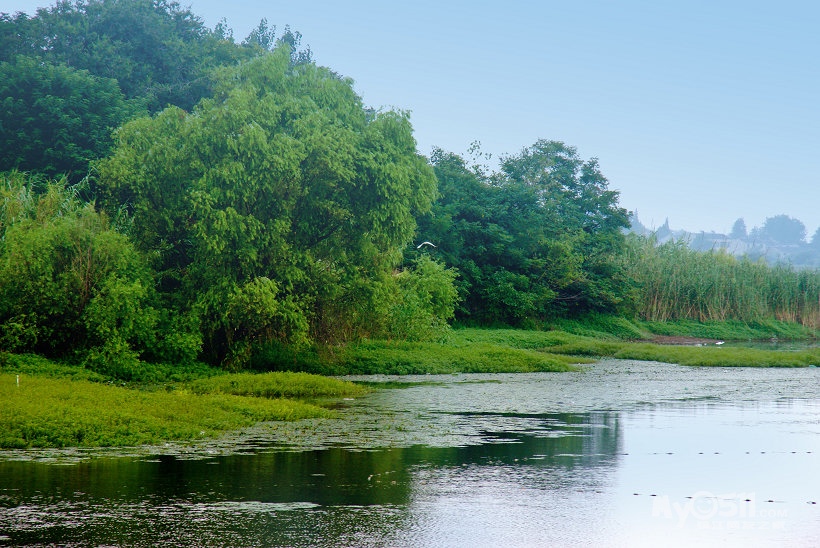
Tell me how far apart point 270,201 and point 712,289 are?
35719 mm

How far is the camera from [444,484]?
980 cm

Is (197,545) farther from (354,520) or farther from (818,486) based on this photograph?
(818,486)

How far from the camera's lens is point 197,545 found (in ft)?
23.9

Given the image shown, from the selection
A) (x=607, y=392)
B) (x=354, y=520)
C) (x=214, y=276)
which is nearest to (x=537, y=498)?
(x=354, y=520)

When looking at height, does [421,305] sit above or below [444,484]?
above

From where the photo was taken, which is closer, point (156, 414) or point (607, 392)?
point (156, 414)

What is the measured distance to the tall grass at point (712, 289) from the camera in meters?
52.3

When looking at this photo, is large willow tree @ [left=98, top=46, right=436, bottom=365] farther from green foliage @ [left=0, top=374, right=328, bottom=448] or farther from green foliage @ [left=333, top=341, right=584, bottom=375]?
green foliage @ [left=0, top=374, right=328, bottom=448]

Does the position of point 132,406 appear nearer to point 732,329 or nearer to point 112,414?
point 112,414

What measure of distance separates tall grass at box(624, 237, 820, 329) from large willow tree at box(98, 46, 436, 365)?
2899 cm

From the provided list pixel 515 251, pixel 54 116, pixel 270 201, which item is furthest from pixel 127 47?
pixel 270 201

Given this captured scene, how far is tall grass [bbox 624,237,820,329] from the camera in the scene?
172ft

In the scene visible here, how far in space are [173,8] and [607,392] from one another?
143 ft

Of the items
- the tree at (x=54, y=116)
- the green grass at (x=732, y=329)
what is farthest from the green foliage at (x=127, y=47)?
the green grass at (x=732, y=329)
